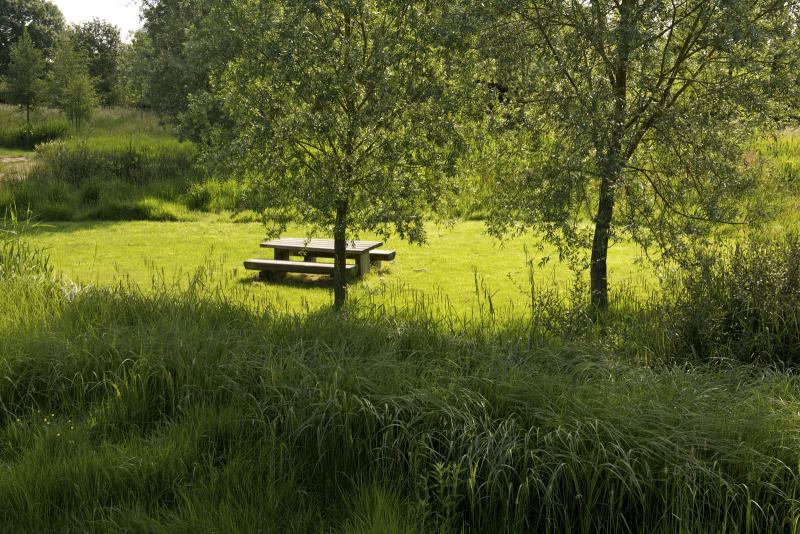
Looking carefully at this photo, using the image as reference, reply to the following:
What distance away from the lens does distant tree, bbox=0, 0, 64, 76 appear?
156 feet

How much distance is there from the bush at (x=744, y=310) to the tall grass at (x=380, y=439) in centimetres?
59

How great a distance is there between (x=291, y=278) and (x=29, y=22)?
1836 inches

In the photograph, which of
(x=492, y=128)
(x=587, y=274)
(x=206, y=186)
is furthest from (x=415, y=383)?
(x=206, y=186)

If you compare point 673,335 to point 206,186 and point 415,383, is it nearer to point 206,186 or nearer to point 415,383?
point 415,383

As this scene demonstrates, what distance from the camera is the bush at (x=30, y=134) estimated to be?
25.4 metres

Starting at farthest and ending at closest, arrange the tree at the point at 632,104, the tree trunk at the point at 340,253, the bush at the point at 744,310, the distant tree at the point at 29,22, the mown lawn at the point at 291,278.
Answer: the distant tree at the point at 29,22, the mown lawn at the point at 291,278, the tree trunk at the point at 340,253, the tree at the point at 632,104, the bush at the point at 744,310

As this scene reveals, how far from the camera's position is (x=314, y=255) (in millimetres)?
10656

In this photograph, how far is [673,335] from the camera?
5711mm

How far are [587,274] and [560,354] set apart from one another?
6.38m

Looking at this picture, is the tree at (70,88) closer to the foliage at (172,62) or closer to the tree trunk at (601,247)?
the foliage at (172,62)

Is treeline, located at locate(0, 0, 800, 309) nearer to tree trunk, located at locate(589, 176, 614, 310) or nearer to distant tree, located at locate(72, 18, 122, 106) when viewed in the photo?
tree trunk, located at locate(589, 176, 614, 310)

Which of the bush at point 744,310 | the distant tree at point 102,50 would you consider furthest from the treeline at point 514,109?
the distant tree at point 102,50

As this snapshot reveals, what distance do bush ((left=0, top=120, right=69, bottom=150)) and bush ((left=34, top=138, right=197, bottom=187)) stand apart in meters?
6.90

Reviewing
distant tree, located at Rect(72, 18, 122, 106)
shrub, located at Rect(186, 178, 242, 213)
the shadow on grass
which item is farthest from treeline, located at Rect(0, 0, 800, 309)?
distant tree, located at Rect(72, 18, 122, 106)
